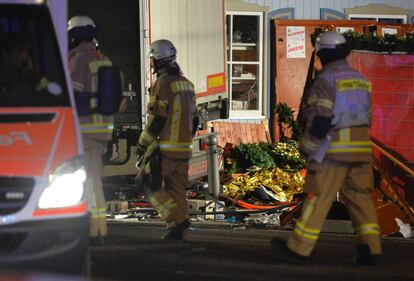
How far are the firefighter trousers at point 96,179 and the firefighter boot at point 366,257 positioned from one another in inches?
88.8

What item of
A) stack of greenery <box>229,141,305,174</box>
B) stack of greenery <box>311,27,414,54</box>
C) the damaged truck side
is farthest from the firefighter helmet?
stack of greenery <box>229,141,305,174</box>

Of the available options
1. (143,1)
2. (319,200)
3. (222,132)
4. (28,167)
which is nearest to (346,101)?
(319,200)

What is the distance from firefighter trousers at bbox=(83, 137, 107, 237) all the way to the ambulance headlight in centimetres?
230

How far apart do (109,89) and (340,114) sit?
1.94m

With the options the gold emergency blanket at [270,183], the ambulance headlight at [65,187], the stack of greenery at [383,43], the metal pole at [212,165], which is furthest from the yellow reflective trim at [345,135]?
the gold emergency blanket at [270,183]

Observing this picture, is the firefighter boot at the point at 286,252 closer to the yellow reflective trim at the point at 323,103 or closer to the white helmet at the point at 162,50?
the yellow reflective trim at the point at 323,103

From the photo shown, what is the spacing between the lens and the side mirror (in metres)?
6.54

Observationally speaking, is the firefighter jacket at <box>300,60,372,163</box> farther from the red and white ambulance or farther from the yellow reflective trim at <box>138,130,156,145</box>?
the red and white ambulance

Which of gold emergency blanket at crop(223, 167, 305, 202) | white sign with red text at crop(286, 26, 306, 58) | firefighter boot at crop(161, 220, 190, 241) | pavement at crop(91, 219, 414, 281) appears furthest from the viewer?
white sign with red text at crop(286, 26, 306, 58)

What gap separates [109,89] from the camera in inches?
259

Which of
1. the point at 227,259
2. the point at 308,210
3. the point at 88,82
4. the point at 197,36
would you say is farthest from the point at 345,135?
the point at 197,36

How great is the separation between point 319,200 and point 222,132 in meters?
8.48

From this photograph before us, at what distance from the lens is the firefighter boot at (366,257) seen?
7.63 m

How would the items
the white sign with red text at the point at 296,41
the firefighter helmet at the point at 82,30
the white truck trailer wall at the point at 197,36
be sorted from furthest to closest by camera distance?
the white sign with red text at the point at 296,41
the white truck trailer wall at the point at 197,36
the firefighter helmet at the point at 82,30
